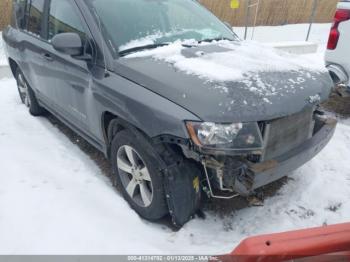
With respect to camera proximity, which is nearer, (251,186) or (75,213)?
(251,186)

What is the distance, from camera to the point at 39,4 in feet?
13.3

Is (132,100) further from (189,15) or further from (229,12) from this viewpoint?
(229,12)

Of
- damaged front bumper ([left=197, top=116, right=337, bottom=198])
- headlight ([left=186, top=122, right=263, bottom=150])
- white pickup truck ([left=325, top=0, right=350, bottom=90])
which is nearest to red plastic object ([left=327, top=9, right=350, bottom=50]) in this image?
white pickup truck ([left=325, top=0, right=350, bottom=90])

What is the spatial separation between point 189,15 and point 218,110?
1759 mm

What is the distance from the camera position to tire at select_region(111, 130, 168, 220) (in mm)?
2570

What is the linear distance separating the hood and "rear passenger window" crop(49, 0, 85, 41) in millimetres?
686

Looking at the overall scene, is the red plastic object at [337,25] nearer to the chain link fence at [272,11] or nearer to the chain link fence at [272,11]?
the chain link fence at [272,11]

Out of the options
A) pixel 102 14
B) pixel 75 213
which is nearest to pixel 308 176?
pixel 75 213

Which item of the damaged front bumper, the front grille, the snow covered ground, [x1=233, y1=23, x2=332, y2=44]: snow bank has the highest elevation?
the front grille

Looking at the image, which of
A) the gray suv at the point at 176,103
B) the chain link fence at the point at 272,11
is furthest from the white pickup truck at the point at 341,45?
the chain link fence at the point at 272,11

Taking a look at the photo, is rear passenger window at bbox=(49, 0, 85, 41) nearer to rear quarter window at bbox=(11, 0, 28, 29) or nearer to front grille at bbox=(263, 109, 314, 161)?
rear quarter window at bbox=(11, 0, 28, 29)

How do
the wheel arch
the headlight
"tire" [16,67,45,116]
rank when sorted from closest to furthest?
1. the headlight
2. the wheel arch
3. "tire" [16,67,45,116]

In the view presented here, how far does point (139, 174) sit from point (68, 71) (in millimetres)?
1330

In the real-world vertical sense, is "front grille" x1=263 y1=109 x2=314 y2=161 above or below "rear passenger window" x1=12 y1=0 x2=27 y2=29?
below
